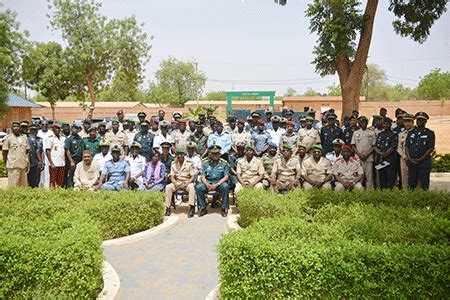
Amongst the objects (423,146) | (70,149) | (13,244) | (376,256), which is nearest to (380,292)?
(376,256)

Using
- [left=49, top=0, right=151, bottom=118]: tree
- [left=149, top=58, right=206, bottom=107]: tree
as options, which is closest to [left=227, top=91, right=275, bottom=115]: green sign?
[left=49, top=0, right=151, bottom=118]: tree

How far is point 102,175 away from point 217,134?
116 inches

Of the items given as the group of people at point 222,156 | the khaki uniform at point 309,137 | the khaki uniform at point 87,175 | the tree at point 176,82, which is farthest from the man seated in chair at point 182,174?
the tree at point 176,82

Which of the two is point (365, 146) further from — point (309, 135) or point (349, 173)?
point (309, 135)

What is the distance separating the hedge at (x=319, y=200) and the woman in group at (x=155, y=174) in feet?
7.63

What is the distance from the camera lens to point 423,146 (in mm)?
8422

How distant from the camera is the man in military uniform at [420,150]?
8383mm

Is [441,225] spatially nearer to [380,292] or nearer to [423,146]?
[380,292]

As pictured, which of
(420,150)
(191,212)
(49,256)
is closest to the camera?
(49,256)

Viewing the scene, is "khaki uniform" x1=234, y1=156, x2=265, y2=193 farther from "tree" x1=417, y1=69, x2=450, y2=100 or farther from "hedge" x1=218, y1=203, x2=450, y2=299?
"tree" x1=417, y1=69, x2=450, y2=100

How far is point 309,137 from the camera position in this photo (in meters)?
9.83

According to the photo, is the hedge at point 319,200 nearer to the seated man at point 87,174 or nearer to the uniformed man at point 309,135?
the uniformed man at point 309,135

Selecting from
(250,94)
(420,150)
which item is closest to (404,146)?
(420,150)

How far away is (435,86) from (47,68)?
53.6m
